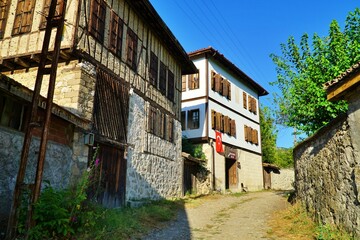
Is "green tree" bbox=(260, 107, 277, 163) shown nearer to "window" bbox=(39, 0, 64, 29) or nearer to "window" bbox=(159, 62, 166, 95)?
"window" bbox=(159, 62, 166, 95)

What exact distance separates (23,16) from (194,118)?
11.6m

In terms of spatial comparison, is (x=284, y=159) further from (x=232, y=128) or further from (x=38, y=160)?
(x=38, y=160)

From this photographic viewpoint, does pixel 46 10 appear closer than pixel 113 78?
Yes

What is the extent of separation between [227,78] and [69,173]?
15.4 m

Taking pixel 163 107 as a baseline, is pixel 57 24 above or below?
below

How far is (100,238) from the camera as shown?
17.8 ft

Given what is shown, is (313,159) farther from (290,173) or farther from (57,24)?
(290,173)

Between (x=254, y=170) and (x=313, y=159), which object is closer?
(x=313, y=159)

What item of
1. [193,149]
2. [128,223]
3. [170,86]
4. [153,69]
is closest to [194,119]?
[193,149]

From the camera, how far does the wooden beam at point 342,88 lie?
17.0 ft

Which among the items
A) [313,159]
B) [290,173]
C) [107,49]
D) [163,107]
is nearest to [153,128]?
[163,107]

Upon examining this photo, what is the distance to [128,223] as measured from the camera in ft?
22.9

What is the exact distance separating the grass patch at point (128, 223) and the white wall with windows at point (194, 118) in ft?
28.2

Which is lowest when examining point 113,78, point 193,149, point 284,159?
point 193,149
